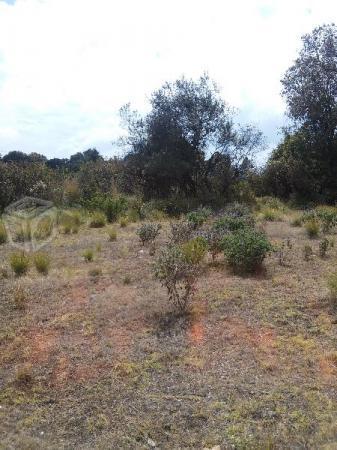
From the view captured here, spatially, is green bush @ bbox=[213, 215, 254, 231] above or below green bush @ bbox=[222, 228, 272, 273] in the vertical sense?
above

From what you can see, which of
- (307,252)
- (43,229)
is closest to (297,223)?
(307,252)

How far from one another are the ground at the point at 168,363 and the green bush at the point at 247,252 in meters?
0.17

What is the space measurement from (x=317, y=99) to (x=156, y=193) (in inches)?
219

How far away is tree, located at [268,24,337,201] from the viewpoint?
1509cm

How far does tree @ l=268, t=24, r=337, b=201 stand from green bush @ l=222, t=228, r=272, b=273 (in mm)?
8794

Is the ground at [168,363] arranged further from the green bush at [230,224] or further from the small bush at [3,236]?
the small bush at [3,236]

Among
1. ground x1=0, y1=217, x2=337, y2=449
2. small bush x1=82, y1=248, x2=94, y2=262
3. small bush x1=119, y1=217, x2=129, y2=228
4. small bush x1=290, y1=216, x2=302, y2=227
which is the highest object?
small bush x1=119, y1=217, x2=129, y2=228

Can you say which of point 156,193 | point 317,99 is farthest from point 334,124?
point 156,193

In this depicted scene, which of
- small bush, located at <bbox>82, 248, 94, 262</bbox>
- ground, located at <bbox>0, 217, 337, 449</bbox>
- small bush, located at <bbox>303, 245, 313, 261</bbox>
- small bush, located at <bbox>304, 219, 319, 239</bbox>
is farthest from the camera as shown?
small bush, located at <bbox>304, 219, 319, 239</bbox>

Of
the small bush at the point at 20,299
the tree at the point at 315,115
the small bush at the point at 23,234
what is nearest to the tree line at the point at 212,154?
the tree at the point at 315,115

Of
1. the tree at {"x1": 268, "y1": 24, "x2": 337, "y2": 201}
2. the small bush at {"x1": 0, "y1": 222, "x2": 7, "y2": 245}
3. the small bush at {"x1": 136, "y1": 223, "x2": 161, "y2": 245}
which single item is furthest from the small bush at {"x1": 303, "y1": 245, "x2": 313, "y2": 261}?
the tree at {"x1": 268, "y1": 24, "x2": 337, "y2": 201}

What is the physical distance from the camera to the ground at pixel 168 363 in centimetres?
343

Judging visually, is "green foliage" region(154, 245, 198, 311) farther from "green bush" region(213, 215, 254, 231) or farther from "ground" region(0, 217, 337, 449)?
"green bush" region(213, 215, 254, 231)

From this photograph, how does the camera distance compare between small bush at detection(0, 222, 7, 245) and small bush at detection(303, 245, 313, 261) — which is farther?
small bush at detection(0, 222, 7, 245)
